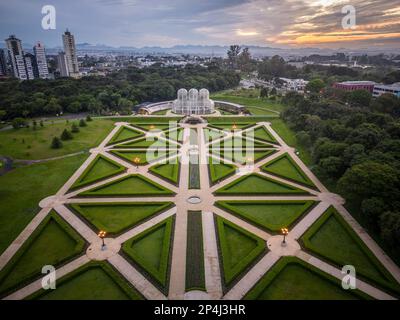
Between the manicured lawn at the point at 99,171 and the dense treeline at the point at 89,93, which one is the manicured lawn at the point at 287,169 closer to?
the manicured lawn at the point at 99,171

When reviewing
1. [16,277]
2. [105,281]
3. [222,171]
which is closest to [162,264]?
[105,281]

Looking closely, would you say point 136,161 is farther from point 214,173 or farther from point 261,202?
point 261,202

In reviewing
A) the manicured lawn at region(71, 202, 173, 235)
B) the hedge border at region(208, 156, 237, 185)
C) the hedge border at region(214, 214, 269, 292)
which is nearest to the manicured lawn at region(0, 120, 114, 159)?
the manicured lawn at region(71, 202, 173, 235)

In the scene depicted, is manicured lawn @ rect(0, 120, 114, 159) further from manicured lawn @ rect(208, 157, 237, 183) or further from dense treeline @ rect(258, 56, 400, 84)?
dense treeline @ rect(258, 56, 400, 84)

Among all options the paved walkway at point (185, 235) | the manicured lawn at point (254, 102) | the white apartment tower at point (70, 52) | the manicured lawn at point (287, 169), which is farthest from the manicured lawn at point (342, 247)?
the white apartment tower at point (70, 52)

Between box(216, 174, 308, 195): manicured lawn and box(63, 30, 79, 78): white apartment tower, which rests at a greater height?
box(63, 30, 79, 78): white apartment tower
